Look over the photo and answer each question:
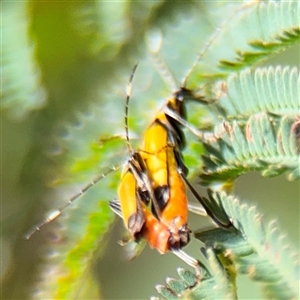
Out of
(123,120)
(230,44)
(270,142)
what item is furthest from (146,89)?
(270,142)

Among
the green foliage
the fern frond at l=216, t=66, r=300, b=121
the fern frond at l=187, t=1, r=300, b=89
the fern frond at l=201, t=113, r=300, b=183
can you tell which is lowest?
the green foliage

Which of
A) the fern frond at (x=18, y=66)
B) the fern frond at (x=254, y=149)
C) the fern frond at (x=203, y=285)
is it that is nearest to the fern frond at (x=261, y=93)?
the fern frond at (x=254, y=149)

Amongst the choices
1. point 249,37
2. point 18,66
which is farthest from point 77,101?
point 249,37

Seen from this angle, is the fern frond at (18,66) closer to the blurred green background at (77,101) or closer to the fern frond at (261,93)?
the blurred green background at (77,101)

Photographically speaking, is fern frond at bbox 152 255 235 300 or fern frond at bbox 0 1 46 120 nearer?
fern frond at bbox 152 255 235 300

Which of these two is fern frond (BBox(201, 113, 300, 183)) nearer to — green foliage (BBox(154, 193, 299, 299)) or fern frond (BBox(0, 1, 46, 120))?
green foliage (BBox(154, 193, 299, 299))

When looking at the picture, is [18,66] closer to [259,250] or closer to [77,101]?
[77,101]

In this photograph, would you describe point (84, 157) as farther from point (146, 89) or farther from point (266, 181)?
point (266, 181)

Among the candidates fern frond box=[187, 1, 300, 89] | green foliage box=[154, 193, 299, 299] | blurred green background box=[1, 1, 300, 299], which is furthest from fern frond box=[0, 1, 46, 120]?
green foliage box=[154, 193, 299, 299]
